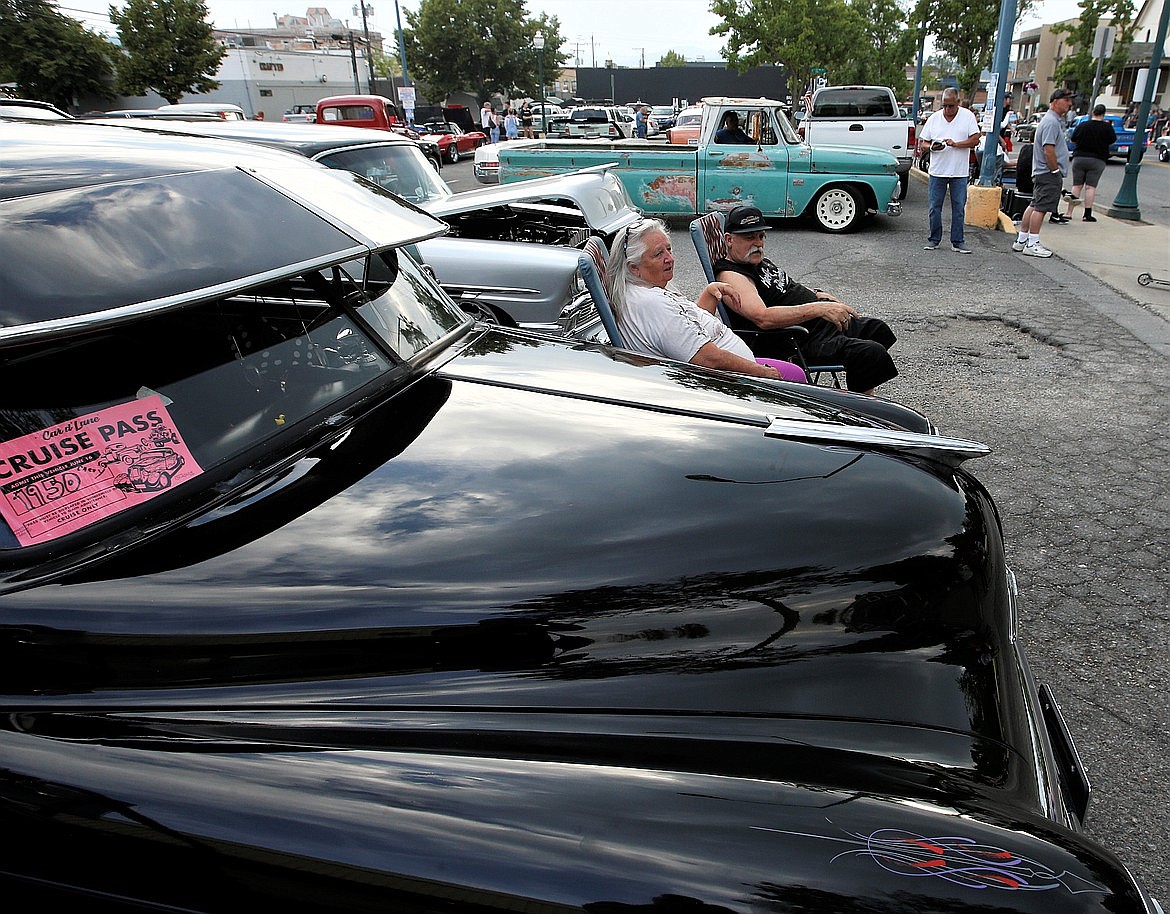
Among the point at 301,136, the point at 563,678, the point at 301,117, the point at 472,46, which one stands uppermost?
the point at 472,46

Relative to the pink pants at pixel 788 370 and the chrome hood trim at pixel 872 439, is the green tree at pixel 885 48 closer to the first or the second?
the pink pants at pixel 788 370

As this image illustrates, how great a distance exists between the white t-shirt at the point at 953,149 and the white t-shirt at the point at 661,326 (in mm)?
8193

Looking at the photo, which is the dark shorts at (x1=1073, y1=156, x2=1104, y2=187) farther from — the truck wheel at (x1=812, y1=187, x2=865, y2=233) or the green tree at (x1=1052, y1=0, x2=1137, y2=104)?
the green tree at (x1=1052, y1=0, x2=1137, y2=104)

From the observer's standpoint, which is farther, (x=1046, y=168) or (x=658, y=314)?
(x=1046, y=168)

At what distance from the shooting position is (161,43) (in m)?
37.1

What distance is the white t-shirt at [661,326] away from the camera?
398cm

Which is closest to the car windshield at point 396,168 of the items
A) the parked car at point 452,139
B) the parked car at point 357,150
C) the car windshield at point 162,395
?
the parked car at point 357,150

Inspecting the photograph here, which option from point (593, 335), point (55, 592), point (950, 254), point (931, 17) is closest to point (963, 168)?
point (950, 254)

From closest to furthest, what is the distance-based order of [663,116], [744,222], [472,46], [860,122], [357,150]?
[744,222], [357,150], [860,122], [663,116], [472,46]

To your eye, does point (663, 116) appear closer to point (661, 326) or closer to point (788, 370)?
point (788, 370)

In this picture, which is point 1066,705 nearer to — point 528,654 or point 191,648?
point 528,654

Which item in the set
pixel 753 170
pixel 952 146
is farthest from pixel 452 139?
pixel 952 146

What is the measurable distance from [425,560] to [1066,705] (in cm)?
253

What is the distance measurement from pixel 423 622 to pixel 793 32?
130ft
